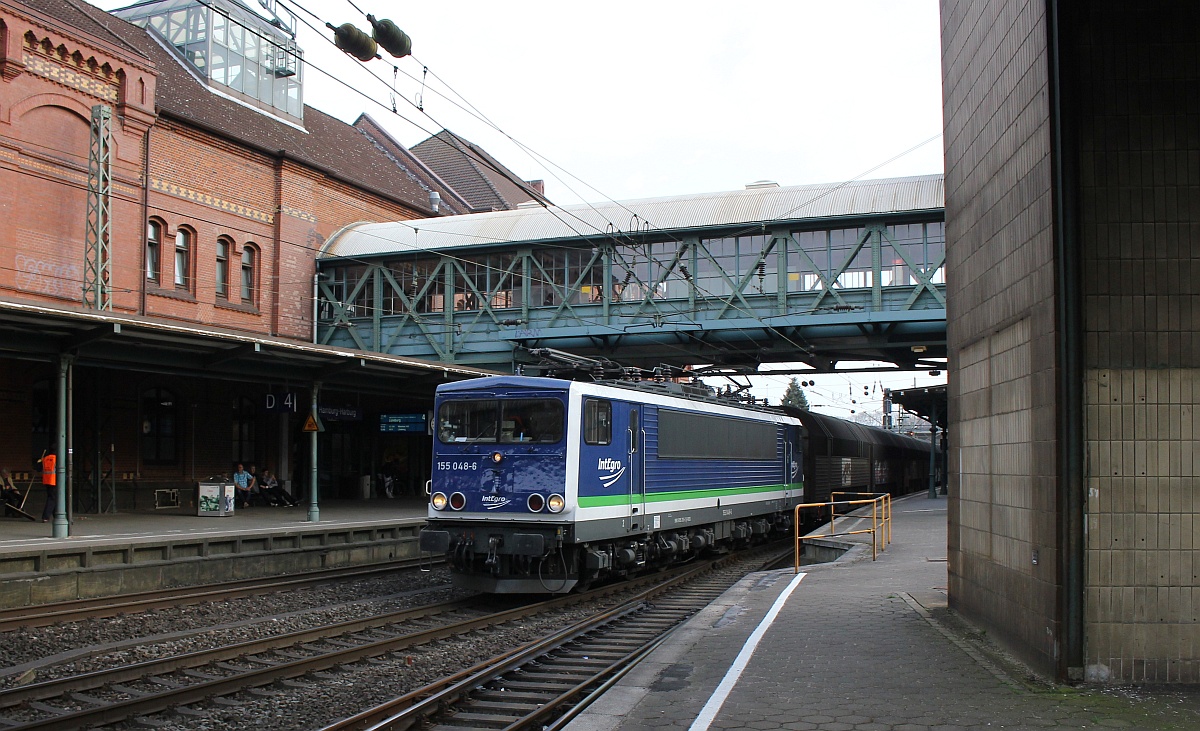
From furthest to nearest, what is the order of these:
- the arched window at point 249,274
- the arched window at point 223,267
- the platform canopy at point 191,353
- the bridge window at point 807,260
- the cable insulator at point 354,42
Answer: the arched window at point 249,274
the arched window at point 223,267
the bridge window at point 807,260
the platform canopy at point 191,353
the cable insulator at point 354,42

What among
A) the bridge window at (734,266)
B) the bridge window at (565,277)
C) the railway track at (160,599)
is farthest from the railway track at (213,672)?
the bridge window at (565,277)

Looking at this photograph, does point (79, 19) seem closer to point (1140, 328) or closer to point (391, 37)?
point (391, 37)

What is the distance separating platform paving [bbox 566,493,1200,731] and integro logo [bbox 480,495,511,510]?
9.88 ft

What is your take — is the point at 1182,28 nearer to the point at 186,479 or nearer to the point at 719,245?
the point at 719,245

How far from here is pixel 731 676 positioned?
7.99 metres

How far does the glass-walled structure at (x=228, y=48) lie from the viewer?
33.6m

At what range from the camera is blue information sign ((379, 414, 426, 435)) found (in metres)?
25.2

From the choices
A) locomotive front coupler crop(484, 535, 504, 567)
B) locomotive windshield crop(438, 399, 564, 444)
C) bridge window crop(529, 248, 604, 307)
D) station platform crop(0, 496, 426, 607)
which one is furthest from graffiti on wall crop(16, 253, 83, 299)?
locomotive front coupler crop(484, 535, 504, 567)

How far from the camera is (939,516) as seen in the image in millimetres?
26453

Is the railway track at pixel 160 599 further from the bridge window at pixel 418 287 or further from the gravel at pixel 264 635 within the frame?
the bridge window at pixel 418 287

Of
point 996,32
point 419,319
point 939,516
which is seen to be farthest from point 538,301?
point 996,32

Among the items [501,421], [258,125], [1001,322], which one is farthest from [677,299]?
[1001,322]

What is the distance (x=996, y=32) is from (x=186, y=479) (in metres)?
22.4

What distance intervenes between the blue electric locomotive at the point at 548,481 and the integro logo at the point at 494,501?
0.04ft
